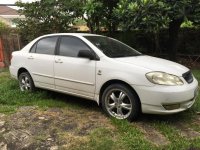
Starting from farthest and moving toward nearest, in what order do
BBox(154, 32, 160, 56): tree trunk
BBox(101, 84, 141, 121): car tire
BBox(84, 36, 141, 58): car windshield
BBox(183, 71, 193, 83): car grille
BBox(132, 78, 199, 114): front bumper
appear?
BBox(154, 32, 160, 56): tree trunk, BBox(84, 36, 141, 58): car windshield, BBox(183, 71, 193, 83): car grille, BBox(101, 84, 141, 121): car tire, BBox(132, 78, 199, 114): front bumper

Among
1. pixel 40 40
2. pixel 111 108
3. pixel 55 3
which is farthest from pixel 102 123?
pixel 55 3

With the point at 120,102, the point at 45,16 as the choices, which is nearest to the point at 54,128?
the point at 120,102

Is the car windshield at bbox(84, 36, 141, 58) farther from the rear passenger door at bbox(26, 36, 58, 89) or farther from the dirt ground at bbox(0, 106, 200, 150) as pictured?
the dirt ground at bbox(0, 106, 200, 150)

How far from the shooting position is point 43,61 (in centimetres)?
711

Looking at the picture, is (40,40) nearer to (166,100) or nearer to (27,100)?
(27,100)

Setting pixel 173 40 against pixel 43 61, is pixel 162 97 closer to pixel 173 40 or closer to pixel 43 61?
pixel 43 61

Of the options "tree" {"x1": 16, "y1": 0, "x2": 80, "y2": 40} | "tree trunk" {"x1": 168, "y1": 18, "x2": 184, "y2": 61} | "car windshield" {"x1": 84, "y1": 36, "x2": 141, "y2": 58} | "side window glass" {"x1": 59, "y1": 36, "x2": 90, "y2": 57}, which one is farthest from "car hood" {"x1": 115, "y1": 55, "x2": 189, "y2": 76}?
"tree" {"x1": 16, "y1": 0, "x2": 80, "y2": 40}

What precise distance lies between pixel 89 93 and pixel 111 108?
0.59m

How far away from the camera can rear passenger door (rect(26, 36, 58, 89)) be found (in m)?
6.99

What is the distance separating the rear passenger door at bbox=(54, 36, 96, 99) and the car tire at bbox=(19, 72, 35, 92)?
96 centimetres

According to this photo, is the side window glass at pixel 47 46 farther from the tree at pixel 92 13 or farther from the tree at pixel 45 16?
the tree at pixel 45 16

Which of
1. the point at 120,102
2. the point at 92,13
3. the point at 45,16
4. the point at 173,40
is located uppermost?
the point at 92,13

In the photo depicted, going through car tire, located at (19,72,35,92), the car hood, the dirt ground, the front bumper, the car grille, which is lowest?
the dirt ground

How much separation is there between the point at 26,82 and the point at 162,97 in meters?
3.65
